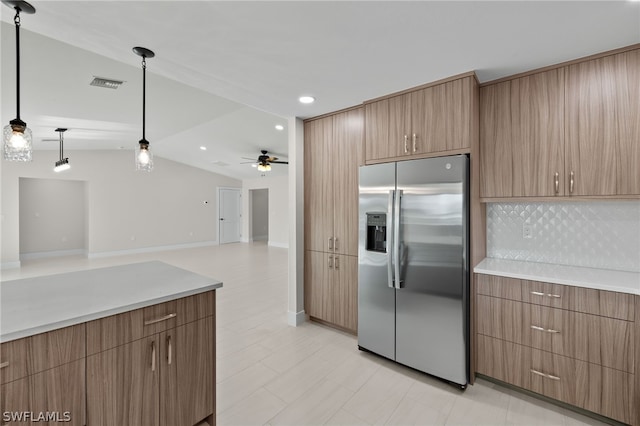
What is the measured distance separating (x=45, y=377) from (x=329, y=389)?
176cm

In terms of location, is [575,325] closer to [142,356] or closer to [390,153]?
[390,153]

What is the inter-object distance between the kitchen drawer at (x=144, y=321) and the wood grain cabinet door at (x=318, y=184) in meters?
1.72

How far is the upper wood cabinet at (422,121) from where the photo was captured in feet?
7.38

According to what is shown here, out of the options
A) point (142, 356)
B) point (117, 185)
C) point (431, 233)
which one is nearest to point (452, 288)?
point (431, 233)

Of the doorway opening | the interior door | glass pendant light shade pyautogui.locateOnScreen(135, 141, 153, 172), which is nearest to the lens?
glass pendant light shade pyautogui.locateOnScreen(135, 141, 153, 172)

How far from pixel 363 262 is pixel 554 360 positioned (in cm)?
155

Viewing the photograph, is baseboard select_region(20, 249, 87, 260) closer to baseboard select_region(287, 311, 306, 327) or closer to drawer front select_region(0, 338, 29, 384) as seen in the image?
baseboard select_region(287, 311, 306, 327)

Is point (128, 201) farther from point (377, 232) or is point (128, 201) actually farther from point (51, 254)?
point (377, 232)

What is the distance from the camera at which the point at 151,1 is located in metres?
1.46

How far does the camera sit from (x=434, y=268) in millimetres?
2307

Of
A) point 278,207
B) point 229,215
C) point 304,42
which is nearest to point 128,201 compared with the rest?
point 229,215

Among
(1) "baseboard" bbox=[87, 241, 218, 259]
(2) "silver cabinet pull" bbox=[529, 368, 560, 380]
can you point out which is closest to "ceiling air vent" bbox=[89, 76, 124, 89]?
(2) "silver cabinet pull" bbox=[529, 368, 560, 380]

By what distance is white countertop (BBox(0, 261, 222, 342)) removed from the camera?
4.02ft

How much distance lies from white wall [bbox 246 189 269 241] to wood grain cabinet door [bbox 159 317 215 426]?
31.8 feet
